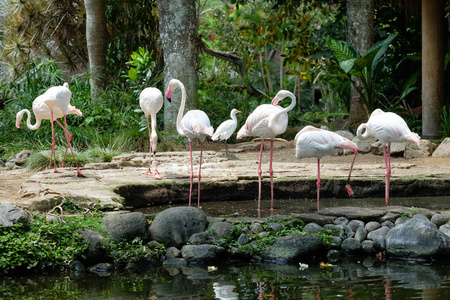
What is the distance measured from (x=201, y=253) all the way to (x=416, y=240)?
165 centimetres

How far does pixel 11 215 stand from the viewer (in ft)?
13.9

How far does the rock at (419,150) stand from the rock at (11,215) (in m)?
6.22

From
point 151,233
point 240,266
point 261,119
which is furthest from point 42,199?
point 261,119

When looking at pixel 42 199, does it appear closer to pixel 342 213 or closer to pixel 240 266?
pixel 240 266

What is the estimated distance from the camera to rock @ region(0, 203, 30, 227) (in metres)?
4.19

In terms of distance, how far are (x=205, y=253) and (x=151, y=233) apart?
19.5 inches

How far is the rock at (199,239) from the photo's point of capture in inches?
179

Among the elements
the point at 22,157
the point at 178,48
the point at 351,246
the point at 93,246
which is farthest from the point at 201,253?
the point at 178,48

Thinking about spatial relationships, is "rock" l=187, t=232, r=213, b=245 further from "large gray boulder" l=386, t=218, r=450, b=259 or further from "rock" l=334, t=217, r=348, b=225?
"large gray boulder" l=386, t=218, r=450, b=259

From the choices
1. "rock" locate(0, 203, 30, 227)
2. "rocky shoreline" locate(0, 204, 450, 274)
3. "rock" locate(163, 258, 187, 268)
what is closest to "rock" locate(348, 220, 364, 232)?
"rocky shoreline" locate(0, 204, 450, 274)

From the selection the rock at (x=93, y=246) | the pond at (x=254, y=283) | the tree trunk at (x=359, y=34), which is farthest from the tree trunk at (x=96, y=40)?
the pond at (x=254, y=283)

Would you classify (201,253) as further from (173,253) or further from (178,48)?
(178,48)

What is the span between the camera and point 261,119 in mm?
Result: 5957

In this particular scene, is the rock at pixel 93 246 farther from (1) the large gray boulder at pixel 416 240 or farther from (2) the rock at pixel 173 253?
(1) the large gray boulder at pixel 416 240
